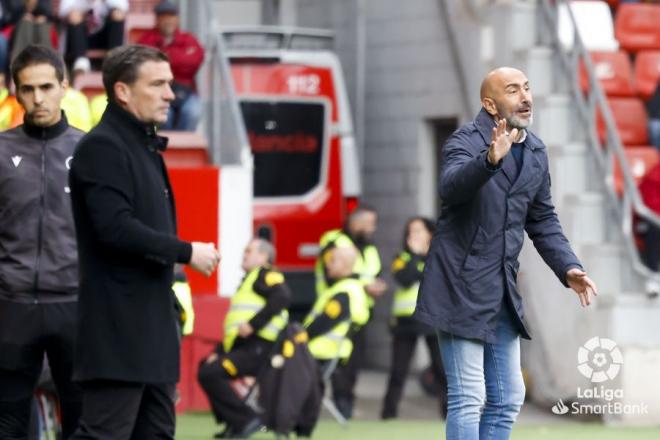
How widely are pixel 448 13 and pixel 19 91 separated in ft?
32.7

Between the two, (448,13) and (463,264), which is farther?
(448,13)

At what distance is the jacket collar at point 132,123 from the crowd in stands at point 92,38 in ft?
26.9

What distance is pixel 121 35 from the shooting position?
1644 cm

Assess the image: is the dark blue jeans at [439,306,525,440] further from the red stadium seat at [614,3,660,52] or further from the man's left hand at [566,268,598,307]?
the red stadium seat at [614,3,660,52]

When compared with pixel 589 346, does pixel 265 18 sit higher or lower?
higher

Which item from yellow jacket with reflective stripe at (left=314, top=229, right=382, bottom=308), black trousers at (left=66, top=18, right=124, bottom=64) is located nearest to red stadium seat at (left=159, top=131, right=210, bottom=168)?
yellow jacket with reflective stripe at (left=314, top=229, right=382, bottom=308)

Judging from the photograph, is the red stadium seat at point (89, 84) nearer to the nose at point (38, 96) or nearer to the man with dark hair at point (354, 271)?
the man with dark hair at point (354, 271)

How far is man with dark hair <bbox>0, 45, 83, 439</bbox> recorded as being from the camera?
7730 millimetres

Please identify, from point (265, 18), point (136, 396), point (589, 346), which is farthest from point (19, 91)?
point (265, 18)

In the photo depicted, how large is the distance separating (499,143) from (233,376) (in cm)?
580

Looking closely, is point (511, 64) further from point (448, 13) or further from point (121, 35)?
point (121, 35)

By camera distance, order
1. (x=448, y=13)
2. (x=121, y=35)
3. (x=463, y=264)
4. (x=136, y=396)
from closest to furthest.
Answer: (x=136, y=396)
(x=463, y=264)
(x=121, y=35)
(x=448, y=13)

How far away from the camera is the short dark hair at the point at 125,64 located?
6.60 meters

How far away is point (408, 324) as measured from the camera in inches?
564
